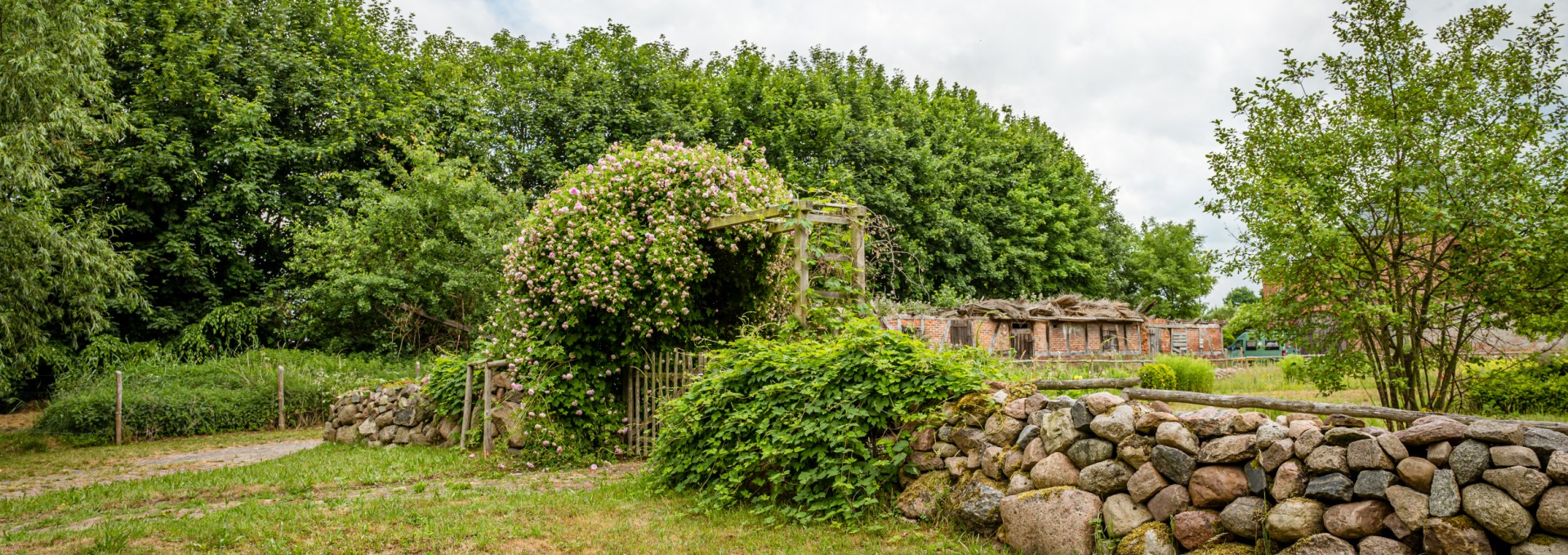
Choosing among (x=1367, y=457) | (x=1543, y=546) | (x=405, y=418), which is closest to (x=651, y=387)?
(x=405, y=418)

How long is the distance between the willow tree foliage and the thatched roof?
12989 mm

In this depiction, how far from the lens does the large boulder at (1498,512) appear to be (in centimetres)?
334

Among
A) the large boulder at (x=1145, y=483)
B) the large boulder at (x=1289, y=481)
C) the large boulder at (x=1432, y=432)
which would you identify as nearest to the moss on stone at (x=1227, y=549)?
the large boulder at (x=1289, y=481)

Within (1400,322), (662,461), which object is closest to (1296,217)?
(1400,322)

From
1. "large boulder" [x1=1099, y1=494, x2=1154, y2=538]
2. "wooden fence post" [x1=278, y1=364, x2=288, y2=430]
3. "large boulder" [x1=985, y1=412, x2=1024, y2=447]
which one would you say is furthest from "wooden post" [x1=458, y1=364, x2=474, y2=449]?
"large boulder" [x1=1099, y1=494, x2=1154, y2=538]

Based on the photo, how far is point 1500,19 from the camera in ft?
26.0

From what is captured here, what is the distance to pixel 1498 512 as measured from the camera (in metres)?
3.40

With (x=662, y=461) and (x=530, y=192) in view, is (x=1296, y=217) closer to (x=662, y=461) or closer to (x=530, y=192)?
(x=662, y=461)

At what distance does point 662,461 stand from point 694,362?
196 cm

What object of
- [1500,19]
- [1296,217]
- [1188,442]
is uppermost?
[1500,19]

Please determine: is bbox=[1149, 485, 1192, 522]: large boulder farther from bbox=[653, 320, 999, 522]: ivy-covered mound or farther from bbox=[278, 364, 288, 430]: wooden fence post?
bbox=[278, 364, 288, 430]: wooden fence post

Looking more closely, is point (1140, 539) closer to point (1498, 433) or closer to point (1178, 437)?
point (1178, 437)

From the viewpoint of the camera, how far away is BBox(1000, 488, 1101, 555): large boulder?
468 centimetres

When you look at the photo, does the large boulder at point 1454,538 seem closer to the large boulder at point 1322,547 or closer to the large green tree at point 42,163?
the large boulder at point 1322,547
